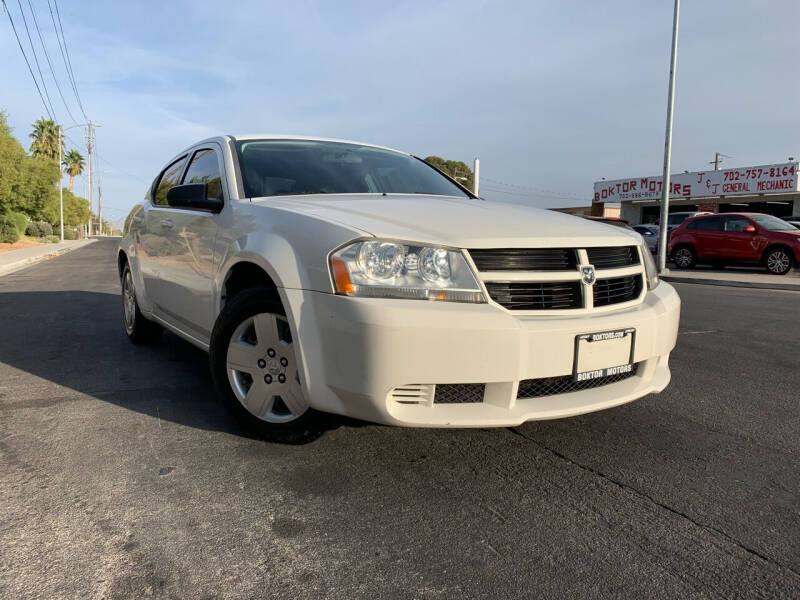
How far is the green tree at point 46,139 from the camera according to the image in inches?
2319

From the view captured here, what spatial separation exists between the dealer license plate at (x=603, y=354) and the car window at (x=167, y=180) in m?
3.34

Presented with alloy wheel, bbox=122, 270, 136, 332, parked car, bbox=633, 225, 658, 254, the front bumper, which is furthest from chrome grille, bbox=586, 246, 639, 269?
parked car, bbox=633, 225, 658, 254

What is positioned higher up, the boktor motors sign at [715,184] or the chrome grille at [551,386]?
the boktor motors sign at [715,184]

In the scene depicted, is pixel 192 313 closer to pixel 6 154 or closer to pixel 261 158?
pixel 261 158

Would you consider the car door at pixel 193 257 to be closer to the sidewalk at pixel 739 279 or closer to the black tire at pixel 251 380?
the black tire at pixel 251 380

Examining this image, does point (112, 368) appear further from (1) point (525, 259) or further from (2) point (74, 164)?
(2) point (74, 164)

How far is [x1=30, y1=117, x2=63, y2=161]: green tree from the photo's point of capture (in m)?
58.9

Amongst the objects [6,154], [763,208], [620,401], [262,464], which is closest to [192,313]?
[262,464]

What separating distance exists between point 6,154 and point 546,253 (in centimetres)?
3104

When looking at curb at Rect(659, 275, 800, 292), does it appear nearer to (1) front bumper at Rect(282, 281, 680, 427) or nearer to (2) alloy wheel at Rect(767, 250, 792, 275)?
(2) alloy wheel at Rect(767, 250, 792, 275)

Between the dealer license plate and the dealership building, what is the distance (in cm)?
2980

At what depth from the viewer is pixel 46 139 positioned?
196 feet

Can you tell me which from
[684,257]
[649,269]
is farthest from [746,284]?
[649,269]

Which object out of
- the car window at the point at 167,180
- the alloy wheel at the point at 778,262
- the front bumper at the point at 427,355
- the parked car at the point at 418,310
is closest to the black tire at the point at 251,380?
the parked car at the point at 418,310
